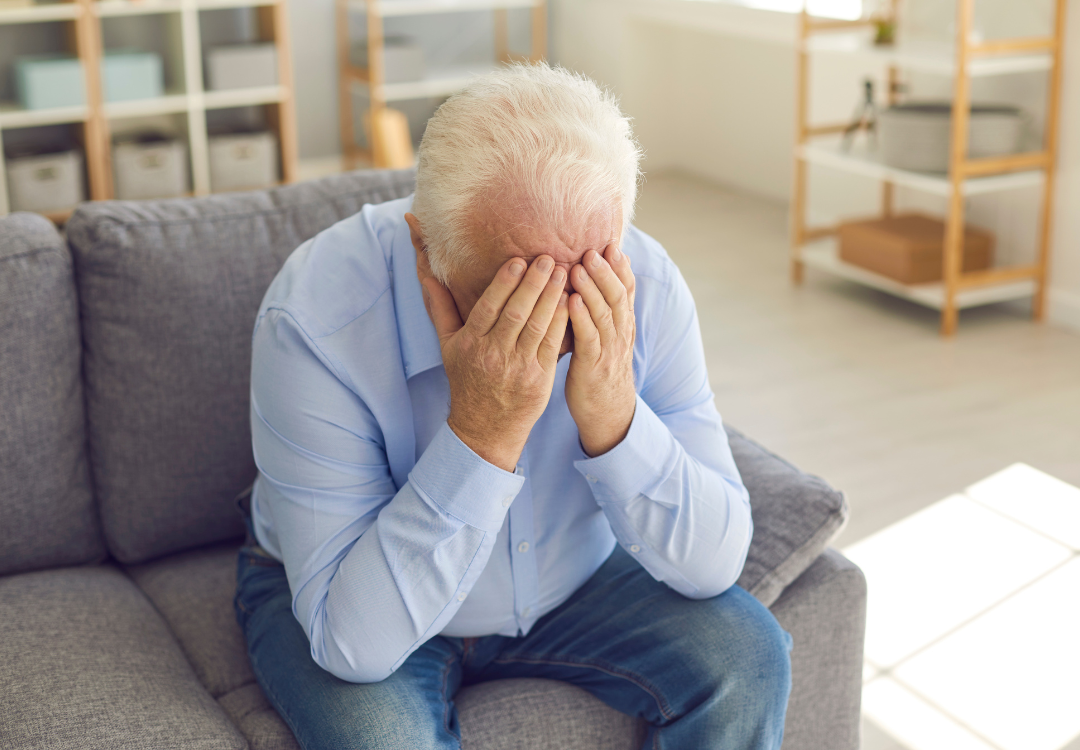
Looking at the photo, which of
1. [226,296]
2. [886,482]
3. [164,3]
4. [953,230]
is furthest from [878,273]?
[164,3]

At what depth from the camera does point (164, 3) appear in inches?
161

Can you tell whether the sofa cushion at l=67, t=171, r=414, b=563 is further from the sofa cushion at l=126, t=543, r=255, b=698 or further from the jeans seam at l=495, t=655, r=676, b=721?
the jeans seam at l=495, t=655, r=676, b=721

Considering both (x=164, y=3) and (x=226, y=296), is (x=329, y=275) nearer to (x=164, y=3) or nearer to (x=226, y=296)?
(x=226, y=296)

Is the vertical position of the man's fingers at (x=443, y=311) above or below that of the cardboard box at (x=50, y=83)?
below

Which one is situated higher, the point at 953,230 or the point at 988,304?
the point at 953,230

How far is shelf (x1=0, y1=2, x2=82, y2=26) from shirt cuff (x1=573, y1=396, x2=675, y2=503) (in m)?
3.56

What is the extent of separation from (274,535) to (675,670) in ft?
1.58

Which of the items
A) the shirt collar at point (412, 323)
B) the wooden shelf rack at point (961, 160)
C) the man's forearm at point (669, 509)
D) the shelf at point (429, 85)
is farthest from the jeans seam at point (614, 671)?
the shelf at point (429, 85)

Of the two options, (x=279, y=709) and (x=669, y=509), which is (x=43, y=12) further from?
(x=669, y=509)

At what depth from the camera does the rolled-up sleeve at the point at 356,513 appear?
1.04m

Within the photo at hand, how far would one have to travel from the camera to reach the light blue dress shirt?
105 centimetres

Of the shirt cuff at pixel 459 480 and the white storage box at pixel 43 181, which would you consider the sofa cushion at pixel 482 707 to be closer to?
the shirt cuff at pixel 459 480

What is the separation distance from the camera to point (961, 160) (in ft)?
10.1

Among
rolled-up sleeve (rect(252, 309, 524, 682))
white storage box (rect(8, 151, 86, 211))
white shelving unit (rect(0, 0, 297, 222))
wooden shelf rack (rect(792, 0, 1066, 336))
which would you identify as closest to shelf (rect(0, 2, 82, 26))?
white shelving unit (rect(0, 0, 297, 222))
